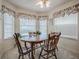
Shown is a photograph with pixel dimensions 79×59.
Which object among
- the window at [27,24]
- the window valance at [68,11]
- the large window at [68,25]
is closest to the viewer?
the window valance at [68,11]

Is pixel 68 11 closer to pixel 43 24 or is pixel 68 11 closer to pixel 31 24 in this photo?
pixel 43 24

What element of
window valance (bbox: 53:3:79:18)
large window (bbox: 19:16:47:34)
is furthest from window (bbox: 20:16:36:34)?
window valance (bbox: 53:3:79:18)

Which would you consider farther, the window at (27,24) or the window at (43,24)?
the window at (43,24)

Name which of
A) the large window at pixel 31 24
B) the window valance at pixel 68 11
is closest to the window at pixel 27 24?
the large window at pixel 31 24

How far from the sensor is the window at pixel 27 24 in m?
5.26

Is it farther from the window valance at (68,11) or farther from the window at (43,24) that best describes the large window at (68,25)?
the window at (43,24)

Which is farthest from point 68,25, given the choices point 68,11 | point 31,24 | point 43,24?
point 31,24

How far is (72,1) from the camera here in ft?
12.6

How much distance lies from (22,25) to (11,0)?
1876mm

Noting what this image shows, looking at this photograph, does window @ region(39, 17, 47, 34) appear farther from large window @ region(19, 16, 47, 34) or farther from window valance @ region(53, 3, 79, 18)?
window valance @ region(53, 3, 79, 18)

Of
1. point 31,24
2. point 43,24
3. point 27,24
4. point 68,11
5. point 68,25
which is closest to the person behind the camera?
point 68,11

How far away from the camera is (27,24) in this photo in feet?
18.4

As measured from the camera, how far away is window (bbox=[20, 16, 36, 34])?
5.26 m

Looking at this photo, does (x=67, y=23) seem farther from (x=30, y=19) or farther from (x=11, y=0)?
(x=11, y=0)
